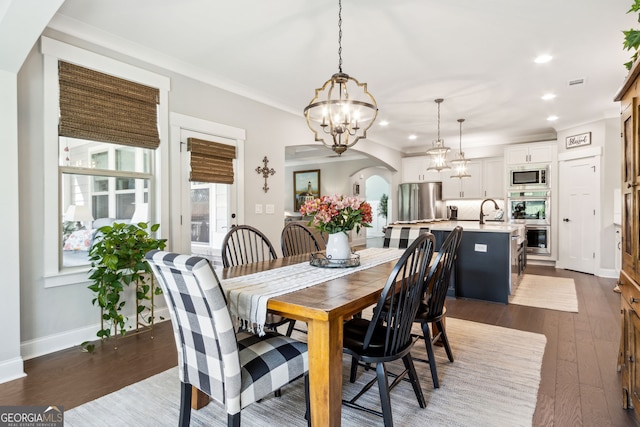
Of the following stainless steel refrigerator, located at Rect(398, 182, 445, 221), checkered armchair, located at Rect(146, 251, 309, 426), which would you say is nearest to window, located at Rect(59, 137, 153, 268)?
checkered armchair, located at Rect(146, 251, 309, 426)

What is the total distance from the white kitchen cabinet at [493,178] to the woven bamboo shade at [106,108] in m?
6.45

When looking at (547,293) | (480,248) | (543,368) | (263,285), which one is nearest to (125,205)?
(263,285)

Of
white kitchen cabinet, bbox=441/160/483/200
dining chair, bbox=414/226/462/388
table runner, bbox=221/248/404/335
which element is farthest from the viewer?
white kitchen cabinet, bbox=441/160/483/200

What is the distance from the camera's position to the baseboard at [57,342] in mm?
2611

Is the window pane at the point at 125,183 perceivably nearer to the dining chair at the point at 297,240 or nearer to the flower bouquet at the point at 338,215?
the dining chair at the point at 297,240

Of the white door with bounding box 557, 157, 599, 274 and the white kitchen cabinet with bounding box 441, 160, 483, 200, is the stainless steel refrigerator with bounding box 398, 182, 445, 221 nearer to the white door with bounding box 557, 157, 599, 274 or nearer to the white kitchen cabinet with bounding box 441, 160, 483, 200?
the white kitchen cabinet with bounding box 441, 160, 483, 200

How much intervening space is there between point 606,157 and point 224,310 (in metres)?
6.54

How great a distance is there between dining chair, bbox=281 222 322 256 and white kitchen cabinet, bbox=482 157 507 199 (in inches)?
217

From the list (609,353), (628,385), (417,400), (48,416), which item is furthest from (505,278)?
(48,416)

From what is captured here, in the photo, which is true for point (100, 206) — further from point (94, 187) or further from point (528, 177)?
point (528, 177)

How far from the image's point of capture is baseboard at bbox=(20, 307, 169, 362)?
2.61 m

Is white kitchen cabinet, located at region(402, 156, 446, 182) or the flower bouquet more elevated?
white kitchen cabinet, located at region(402, 156, 446, 182)

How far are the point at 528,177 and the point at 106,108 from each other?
679 centimetres

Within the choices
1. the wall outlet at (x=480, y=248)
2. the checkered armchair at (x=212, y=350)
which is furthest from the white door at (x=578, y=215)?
the checkered armchair at (x=212, y=350)
